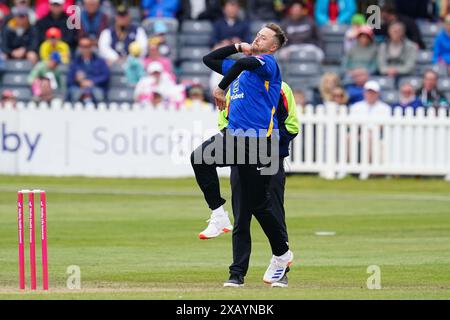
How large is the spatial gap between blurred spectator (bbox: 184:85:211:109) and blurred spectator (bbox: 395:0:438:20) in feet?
17.4

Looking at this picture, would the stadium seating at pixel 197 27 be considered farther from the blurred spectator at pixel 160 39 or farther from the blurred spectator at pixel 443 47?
the blurred spectator at pixel 443 47

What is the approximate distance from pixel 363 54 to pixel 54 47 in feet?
22.4

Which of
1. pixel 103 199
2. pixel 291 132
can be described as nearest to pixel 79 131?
pixel 103 199

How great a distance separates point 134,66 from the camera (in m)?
27.8

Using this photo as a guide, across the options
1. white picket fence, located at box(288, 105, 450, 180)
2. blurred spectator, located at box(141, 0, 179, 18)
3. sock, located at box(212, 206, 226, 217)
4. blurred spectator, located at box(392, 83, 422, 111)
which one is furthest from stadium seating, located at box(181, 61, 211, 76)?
sock, located at box(212, 206, 226, 217)

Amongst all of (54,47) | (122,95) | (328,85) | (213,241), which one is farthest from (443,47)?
(213,241)

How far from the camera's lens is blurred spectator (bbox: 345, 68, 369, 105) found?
26.1 meters

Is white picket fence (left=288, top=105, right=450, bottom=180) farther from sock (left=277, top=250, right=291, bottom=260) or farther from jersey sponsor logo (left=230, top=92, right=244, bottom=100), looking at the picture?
jersey sponsor logo (left=230, top=92, right=244, bottom=100)

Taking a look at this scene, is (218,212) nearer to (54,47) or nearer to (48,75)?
(48,75)

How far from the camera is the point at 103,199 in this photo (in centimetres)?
2155

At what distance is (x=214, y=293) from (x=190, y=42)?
18.3 meters

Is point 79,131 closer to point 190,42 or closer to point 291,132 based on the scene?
point 190,42

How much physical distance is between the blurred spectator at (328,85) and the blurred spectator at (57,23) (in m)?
6.20

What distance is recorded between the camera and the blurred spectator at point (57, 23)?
2909 centimetres
